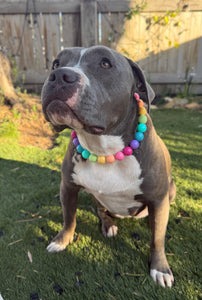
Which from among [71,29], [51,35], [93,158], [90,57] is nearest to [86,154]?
[93,158]

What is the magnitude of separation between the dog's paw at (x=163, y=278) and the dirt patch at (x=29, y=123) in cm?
287

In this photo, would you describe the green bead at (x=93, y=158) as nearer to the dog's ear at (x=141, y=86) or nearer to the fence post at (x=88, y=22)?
the dog's ear at (x=141, y=86)

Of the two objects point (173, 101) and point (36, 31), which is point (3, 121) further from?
point (173, 101)

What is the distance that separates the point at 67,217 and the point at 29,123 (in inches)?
114

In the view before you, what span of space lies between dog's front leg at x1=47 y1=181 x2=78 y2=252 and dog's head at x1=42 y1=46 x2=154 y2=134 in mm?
634

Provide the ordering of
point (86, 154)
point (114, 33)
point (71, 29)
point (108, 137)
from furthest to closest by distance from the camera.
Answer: point (114, 33)
point (71, 29)
point (86, 154)
point (108, 137)

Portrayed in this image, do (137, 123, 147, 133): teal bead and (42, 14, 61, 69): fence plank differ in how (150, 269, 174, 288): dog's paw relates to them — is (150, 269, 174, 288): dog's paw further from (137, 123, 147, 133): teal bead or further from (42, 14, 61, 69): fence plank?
(42, 14, 61, 69): fence plank

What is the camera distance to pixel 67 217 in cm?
216

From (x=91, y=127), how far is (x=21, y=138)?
3206 millimetres

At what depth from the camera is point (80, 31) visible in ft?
20.9

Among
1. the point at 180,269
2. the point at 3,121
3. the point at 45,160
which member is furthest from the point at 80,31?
the point at 180,269

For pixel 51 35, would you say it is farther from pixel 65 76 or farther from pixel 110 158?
pixel 65 76

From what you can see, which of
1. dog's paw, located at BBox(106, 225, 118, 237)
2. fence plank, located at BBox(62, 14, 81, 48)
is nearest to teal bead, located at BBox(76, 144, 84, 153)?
dog's paw, located at BBox(106, 225, 118, 237)

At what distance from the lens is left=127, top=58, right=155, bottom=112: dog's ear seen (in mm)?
1677
